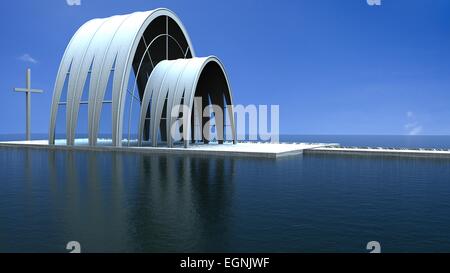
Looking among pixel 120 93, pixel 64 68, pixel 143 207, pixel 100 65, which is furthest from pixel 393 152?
pixel 64 68

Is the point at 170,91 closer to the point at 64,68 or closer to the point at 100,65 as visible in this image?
the point at 100,65

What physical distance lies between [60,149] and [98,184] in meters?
24.4

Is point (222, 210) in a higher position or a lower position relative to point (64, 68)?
lower

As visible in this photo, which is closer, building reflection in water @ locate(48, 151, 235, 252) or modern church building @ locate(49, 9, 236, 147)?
building reflection in water @ locate(48, 151, 235, 252)

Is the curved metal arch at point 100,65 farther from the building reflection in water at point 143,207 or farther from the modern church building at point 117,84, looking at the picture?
the building reflection in water at point 143,207

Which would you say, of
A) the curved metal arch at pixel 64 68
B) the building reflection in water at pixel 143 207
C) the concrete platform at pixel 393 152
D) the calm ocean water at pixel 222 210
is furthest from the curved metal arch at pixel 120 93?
the concrete platform at pixel 393 152

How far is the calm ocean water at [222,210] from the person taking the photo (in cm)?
998

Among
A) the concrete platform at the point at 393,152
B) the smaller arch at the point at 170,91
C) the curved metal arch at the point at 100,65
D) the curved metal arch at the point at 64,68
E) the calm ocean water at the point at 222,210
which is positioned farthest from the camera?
the curved metal arch at the point at 64,68

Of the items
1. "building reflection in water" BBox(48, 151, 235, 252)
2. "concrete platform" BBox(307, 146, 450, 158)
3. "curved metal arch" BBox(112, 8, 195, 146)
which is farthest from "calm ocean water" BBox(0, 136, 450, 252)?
"curved metal arch" BBox(112, 8, 195, 146)

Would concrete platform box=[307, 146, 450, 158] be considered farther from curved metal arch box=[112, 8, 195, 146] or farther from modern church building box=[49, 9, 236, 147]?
curved metal arch box=[112, 8, 195, 146]

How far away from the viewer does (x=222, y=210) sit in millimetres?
13453

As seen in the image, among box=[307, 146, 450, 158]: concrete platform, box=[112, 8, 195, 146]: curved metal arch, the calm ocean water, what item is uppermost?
box=[112, 8, 195, 146]: curved metal arch

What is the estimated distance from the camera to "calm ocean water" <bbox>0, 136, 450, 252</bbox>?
9977 mm

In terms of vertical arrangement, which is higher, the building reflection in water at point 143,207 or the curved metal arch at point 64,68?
the curved metal arch at point 64,68
